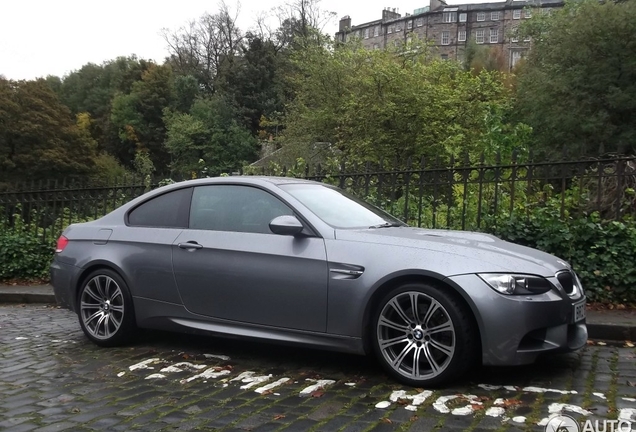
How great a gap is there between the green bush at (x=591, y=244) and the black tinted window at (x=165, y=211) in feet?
12.5

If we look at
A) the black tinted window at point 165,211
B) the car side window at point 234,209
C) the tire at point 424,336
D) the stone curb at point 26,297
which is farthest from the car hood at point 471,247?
the stone curb at point 26,297

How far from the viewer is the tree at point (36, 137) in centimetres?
5103

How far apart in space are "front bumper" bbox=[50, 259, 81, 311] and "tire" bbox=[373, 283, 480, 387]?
3.14 metres

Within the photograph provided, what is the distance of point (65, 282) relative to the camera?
6.28 meters

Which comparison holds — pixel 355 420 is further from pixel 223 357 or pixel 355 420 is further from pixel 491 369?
pixel 223 357

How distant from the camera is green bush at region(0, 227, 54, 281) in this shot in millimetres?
11016

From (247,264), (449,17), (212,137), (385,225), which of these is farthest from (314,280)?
(449,17)

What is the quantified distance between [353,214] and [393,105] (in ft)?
79.7

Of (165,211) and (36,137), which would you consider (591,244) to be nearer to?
(165,211)

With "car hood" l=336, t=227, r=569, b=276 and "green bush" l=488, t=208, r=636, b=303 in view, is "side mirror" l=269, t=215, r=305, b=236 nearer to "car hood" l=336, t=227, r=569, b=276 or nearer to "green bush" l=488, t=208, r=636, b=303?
"car hood" l=336, t=227, r=569, b=276

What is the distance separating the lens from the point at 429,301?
4543mm

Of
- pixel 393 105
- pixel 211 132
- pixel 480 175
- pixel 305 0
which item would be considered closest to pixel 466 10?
pixel 305 0

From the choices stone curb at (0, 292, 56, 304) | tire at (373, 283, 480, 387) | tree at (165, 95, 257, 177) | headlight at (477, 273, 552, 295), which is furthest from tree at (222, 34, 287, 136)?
headlight at (477, 273, 552, 295)

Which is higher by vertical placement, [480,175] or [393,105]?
[393,105]
